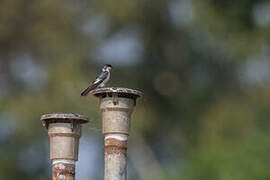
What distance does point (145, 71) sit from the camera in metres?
33.4

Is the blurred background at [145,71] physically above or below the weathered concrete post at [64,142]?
above

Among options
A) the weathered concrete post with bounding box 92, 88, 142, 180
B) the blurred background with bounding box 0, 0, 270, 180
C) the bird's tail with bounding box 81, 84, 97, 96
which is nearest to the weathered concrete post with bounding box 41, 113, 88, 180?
the weathered concrete post with bounding box 92, 88, 142, 180

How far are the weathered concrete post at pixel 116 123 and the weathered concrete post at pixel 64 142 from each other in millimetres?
640

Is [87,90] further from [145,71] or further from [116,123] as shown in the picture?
[145,71]

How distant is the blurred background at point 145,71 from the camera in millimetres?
31688

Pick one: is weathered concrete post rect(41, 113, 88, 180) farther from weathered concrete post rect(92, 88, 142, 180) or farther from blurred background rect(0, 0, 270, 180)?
blurred background rect(0, 0, 270, 180)

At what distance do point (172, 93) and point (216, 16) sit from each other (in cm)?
296

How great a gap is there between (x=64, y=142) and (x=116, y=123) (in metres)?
Answer: 0.96

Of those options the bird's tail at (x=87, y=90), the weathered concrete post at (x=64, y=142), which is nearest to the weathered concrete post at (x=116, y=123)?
the weathered concrete post at (x=64, y=142)

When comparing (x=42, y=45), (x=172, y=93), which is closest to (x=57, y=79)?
(x=42, y=45)

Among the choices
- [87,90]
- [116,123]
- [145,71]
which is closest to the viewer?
[116,123]

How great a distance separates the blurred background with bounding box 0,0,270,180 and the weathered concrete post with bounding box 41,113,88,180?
16926 millimetres

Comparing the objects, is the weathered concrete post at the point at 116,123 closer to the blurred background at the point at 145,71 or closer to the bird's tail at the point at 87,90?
the bird's tail at the point at 87,90

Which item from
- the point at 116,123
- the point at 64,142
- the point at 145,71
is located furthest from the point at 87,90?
the point at 145,71
